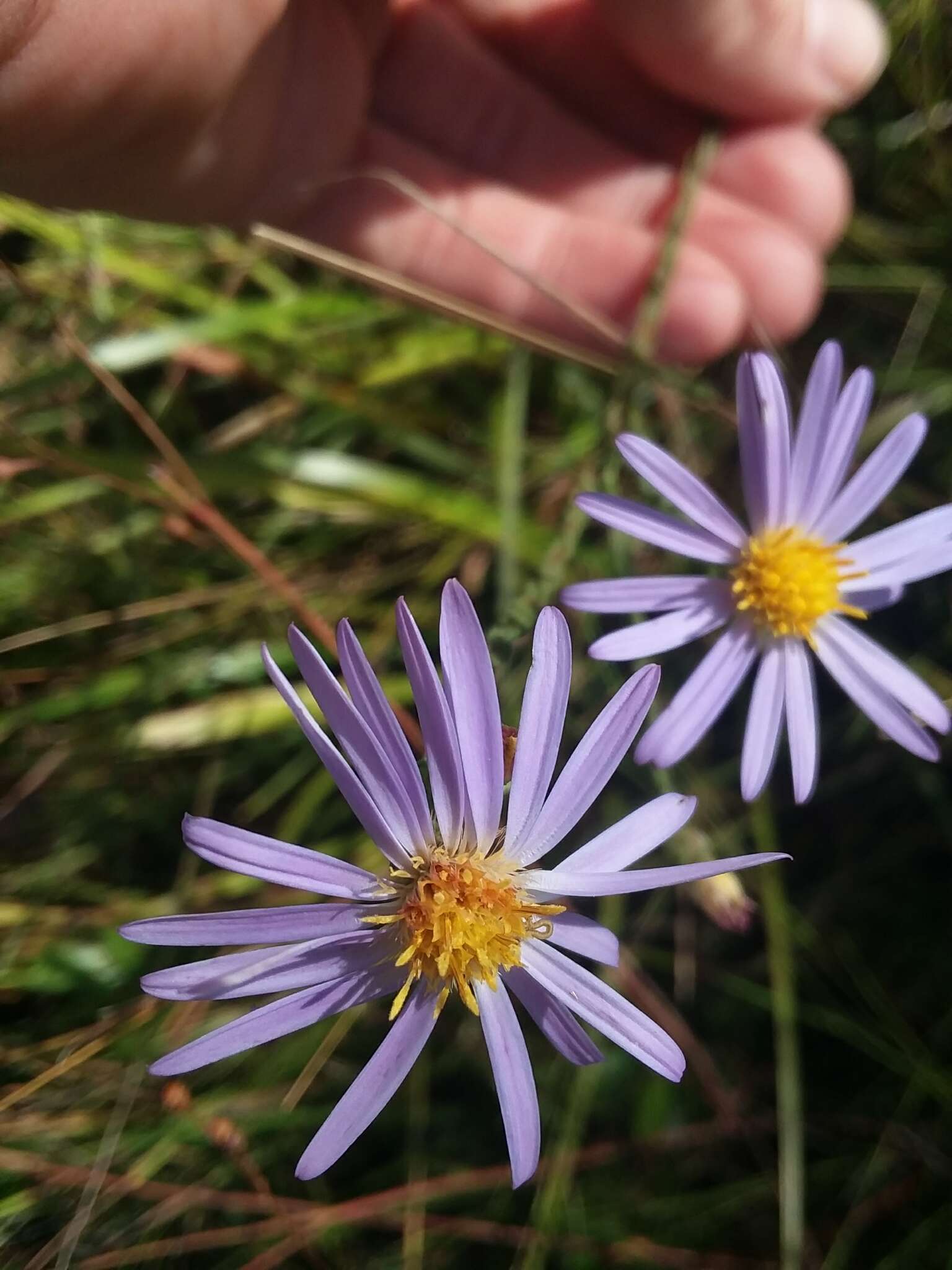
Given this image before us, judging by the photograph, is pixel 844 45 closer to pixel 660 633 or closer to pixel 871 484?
pixel 871 484

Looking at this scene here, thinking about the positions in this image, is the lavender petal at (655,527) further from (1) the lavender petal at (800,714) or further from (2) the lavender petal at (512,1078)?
(2) the lavender petal at (512,1078)

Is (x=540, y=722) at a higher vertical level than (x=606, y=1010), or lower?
higher

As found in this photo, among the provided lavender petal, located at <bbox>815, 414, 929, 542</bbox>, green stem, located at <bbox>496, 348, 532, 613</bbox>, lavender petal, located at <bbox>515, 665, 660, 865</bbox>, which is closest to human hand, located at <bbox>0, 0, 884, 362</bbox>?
green stem, located at <bbox>496, 348, 532, 613</bbox>

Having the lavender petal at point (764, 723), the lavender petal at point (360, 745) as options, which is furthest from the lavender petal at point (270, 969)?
the lavender petal at point (764, 723)

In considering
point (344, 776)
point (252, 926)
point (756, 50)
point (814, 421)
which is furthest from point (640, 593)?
point (756, 50)

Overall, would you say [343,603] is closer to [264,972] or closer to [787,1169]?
[264,972]

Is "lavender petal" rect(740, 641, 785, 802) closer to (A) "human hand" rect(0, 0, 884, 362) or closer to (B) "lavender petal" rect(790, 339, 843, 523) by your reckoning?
(B) "lavender petal" rect(790, 339, 843, 523)
